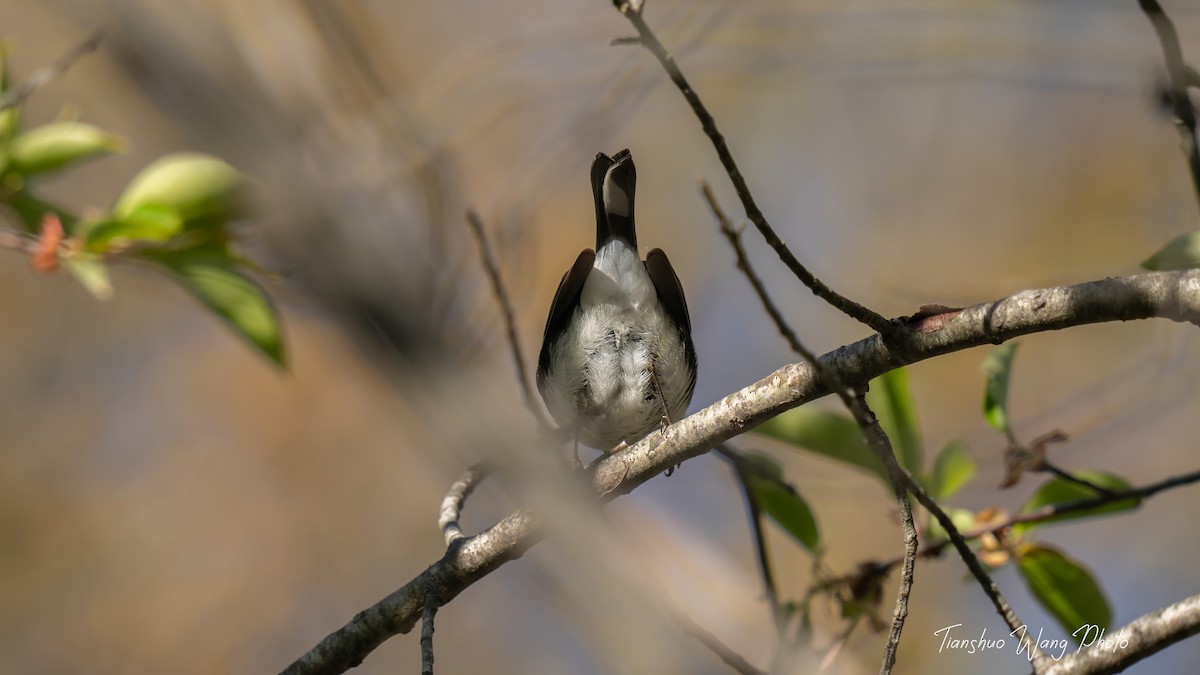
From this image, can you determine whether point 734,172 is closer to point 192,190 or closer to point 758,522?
point 192,190

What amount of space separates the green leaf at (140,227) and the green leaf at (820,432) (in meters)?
1.67

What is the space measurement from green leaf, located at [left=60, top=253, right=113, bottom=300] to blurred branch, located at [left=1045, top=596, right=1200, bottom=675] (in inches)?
67.9

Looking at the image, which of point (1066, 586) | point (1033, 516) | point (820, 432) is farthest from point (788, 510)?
point (1066, 586)

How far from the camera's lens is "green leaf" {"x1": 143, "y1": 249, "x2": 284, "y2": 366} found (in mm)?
1623

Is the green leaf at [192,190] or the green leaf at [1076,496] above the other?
the green leaf at [192,190]

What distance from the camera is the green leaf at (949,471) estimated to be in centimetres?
289

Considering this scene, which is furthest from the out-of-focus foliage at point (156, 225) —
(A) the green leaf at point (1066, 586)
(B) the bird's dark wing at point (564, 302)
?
(A) the green leaf at point (1066, 586)

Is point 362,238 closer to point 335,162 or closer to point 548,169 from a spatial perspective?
point 335,162

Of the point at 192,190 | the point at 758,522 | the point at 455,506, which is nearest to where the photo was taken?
the point at 192,190

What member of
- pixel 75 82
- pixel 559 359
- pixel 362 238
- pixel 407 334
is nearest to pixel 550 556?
pixel 407 334

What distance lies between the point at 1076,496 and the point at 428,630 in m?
1.79

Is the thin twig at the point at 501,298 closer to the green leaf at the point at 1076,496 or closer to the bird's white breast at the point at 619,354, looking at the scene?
the bird's white breast at the point at 619,354

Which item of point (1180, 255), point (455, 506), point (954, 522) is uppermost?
point (455, 506)

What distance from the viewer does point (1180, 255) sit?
1.91 metres
